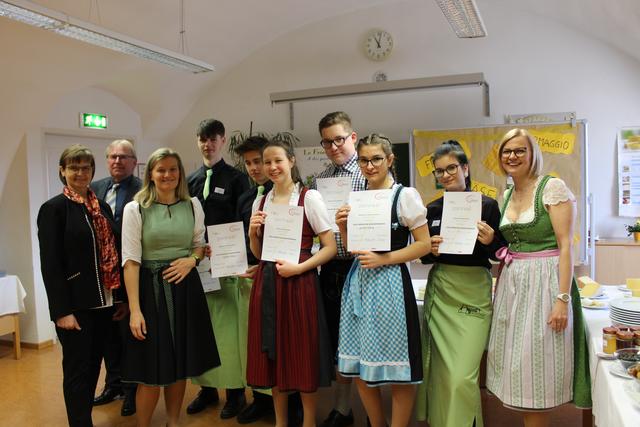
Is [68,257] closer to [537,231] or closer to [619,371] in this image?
[537,231]

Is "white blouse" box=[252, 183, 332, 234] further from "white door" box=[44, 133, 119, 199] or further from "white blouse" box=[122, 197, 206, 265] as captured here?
"white door" box=[44, 133, 119, 199]

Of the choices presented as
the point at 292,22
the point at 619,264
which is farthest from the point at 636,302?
the point at 292,22

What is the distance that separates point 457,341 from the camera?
92.1 inches

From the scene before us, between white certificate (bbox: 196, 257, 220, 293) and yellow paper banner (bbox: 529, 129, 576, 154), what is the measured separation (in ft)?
10.4

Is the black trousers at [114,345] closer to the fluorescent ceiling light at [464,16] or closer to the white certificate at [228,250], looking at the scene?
the white certificate at [228,250]

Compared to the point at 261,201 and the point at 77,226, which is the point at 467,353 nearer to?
the point at 261,201

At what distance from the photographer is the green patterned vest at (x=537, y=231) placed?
84.2 inches

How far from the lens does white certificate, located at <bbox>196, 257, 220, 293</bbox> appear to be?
2924 mm

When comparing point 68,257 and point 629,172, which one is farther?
point 629,172

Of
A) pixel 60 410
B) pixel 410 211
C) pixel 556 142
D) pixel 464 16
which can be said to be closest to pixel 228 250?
pixel 410 211

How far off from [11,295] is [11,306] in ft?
0.32

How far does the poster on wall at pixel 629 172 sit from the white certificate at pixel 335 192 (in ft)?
11.1

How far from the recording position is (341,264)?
2637mm

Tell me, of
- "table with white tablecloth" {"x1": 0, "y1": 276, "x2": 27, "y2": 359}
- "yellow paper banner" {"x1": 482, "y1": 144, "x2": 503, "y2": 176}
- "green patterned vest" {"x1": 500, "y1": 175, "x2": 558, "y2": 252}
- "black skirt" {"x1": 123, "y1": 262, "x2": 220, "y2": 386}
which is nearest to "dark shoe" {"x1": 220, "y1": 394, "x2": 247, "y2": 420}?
"black skirt" {"x1": 123, "y1": 262, "x2": 220, "y2": 386}
